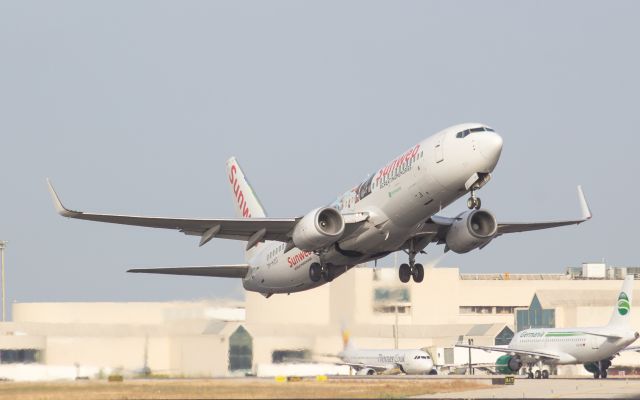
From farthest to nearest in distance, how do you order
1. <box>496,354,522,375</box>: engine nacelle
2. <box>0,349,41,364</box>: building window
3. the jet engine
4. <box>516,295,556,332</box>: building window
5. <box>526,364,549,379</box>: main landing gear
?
1. <box>516,295,556,332</box>: building window
2. the jet engine
3. <box>496,354,522,375</box>: engine nacelle
4. <box>526,364,549,379</box>: main landing gear
5. <box>0,349,41,364</box>: building window

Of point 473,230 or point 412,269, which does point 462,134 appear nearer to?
point 473,230

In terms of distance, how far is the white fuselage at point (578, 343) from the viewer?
83688 millimetres

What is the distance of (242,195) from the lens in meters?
64.4

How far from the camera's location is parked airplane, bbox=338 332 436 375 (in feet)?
302

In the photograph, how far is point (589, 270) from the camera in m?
149

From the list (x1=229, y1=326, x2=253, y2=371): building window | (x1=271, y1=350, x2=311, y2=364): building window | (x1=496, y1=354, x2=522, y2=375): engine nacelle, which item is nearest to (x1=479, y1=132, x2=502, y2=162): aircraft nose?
(x1=229, y1=326, x2=253, y2=371): building window

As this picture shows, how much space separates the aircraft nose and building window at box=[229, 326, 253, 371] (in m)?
27.4

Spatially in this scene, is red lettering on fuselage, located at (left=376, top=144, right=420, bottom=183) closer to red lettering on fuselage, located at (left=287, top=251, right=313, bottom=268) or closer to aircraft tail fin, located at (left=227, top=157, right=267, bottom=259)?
red lettering on fuselage, located at (left=287, top=251, right=313, bottom=268)

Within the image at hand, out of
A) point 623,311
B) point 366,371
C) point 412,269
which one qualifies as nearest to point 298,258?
point 412,269

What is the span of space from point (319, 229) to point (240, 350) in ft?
77.0

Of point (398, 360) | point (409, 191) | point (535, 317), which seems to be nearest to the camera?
point (409, 191)

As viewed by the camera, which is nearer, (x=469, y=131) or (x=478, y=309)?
(x=469, y=131)

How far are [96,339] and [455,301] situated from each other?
67.5 metres

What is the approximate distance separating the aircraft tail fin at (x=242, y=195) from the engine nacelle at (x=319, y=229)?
46.6 ft
